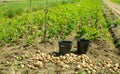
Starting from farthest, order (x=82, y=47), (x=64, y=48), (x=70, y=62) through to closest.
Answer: (x=82, y=47) → (x=64, y=48) → (x=70, y=62)

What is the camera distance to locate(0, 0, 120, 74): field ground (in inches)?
289

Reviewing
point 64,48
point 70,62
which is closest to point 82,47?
point 64,48

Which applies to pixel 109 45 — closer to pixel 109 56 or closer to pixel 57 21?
pixel 109 56

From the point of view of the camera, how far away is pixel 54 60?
8.03 m

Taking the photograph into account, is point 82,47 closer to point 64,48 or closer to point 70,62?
point 64,48

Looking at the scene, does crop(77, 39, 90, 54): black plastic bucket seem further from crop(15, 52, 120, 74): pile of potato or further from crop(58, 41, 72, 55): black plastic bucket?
crop(15, 52, 120, 74): pile of potato

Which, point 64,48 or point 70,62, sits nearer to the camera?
point 70,62

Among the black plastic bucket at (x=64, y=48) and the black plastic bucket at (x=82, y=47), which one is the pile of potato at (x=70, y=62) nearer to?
the black plastic bucket at (x=64, y=48)

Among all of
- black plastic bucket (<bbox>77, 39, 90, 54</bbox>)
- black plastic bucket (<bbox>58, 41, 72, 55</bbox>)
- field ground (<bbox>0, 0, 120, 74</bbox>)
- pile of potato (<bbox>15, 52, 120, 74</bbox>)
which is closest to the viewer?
field ground (<bbox>0, 0, 120, 74</bbox>)

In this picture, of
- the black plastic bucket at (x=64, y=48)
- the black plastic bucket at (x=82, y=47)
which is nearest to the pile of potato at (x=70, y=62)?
the black plastic bucket at (x=64, y=48)

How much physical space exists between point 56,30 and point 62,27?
0.82 m

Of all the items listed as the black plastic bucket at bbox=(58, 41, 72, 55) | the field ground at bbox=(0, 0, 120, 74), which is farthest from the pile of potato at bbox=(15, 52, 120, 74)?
the black plastic bucket at bbox=(58, 41, 72, 55)

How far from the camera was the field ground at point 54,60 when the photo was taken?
7352 millimetres

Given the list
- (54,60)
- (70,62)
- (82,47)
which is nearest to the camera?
(70,62)
